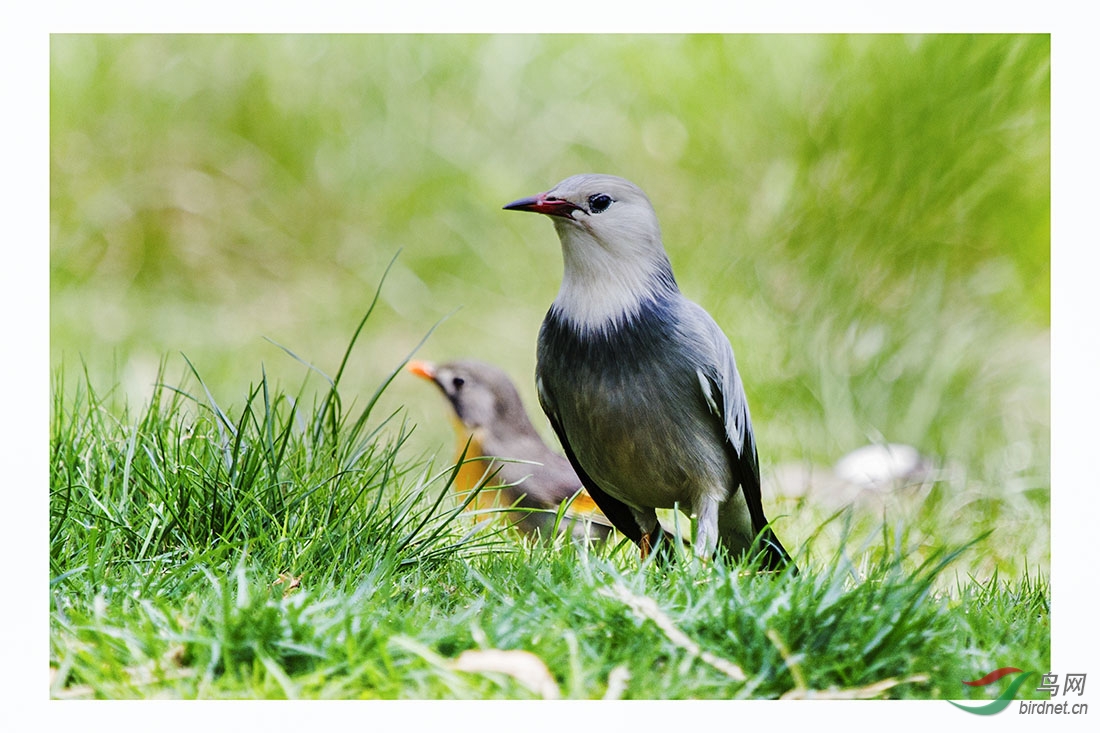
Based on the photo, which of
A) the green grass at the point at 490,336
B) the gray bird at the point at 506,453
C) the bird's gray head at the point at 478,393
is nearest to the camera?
the green grass at the point at 490,336

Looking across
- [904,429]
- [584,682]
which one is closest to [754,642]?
[584,682]

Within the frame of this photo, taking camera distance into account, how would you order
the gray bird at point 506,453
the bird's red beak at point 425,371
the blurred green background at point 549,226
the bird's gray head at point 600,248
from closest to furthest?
1. the bird's gray head at point 600,248
2. the gray bird at point 506,453
3. the bird's red beak at point 425,371
4. the blurred green background at point 549,226

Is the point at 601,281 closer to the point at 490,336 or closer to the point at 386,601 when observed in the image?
the point at 386,601

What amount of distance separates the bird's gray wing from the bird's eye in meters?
0.47

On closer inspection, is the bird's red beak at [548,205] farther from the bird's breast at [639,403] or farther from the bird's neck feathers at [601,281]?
the bird's breast at [639,403]

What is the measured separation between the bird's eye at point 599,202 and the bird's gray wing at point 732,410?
0.47m

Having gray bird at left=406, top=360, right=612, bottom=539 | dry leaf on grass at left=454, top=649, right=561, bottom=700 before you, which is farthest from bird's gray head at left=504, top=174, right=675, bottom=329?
dry leaf on grass at left=454, top=649, right=561, bottom=700

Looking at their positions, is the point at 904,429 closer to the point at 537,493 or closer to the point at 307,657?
the point at 537,493

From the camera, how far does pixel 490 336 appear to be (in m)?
6.93

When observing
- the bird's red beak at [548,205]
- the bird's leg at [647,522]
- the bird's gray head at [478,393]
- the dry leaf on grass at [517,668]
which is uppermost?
the bird's red beak at [548,205]

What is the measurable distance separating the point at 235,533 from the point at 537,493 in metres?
1.41

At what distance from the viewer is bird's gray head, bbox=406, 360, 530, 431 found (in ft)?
16.9

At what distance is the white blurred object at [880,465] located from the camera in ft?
18.6

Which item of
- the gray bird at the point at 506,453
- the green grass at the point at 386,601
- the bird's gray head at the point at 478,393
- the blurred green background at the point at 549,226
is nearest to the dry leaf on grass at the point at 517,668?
the green grass at the point at 386,601
